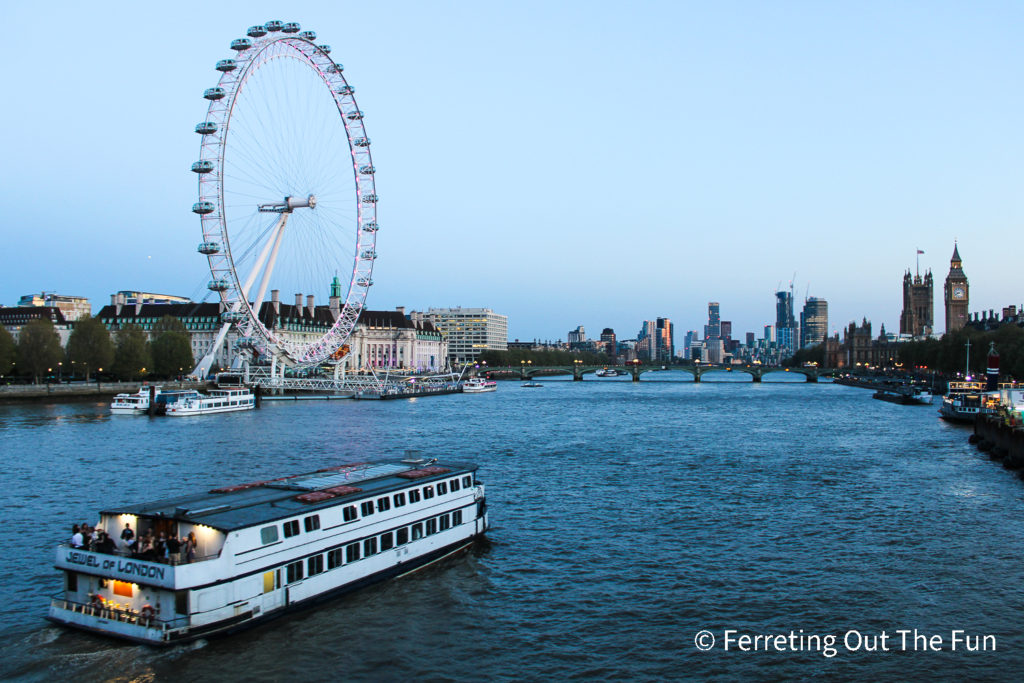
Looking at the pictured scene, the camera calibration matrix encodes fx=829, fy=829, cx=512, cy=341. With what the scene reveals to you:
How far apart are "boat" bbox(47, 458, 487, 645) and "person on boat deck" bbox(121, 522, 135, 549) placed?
0.12m

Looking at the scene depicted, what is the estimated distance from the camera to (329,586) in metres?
22.5

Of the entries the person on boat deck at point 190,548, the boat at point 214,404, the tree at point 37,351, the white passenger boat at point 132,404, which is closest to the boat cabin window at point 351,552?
the person on boat deck at point 190,548

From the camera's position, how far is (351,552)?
23.4m

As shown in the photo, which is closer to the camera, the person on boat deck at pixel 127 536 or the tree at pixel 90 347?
the person on boat deck at pixel 127 536

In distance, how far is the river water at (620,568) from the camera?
19219mm

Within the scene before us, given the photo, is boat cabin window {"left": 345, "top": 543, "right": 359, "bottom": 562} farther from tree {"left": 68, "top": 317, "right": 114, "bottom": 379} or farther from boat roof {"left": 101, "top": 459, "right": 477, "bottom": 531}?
tree {"left": 68, "top": 317, "right": 114, "bottom": 379}

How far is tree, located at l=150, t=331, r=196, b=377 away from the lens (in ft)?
398

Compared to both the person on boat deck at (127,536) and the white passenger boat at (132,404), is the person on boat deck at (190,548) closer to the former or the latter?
the person on boat deck at (127,536)

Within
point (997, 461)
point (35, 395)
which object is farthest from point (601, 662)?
point (35, 395)

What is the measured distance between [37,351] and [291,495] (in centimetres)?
9248

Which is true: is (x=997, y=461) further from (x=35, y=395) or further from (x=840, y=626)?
(x=35, y=395)

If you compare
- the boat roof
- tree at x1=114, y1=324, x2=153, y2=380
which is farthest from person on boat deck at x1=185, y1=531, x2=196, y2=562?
tree at x1=114, y1=324, x2=153, y2=380

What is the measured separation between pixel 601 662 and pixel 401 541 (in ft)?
26.6

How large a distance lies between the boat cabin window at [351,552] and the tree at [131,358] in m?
101
